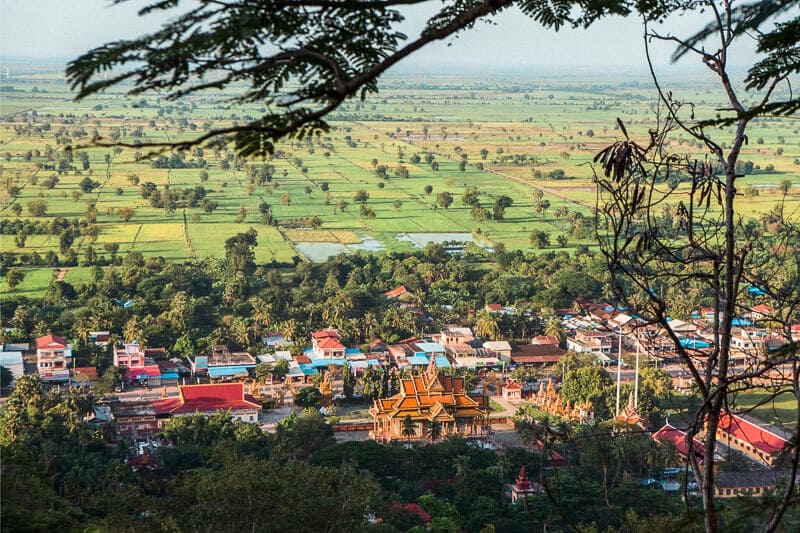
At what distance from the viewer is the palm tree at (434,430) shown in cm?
941

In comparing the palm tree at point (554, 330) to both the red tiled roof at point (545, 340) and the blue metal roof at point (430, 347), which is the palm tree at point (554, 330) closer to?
the red tiled roof at point (545, 340)

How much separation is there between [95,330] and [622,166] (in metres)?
11.8

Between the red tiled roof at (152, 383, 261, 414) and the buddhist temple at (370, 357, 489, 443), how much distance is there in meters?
1.27

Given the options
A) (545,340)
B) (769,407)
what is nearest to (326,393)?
(545,340)

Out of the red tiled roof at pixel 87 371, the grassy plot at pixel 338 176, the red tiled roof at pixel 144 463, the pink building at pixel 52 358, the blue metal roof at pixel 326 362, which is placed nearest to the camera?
the red tiled roof at pixel 144 463

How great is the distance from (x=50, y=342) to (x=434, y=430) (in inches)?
187

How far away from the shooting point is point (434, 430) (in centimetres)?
943

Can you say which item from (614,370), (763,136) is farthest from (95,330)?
(763,136)

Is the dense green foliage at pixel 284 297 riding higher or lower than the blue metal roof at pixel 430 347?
higher

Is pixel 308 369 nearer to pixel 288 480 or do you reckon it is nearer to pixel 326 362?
pixel 326 362

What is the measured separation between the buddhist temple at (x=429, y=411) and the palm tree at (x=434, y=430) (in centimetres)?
2

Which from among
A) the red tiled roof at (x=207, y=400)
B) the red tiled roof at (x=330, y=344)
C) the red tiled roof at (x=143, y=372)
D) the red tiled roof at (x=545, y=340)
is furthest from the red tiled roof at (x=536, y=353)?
the red tiled roof at (x=143, y=372)

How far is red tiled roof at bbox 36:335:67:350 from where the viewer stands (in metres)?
11.7

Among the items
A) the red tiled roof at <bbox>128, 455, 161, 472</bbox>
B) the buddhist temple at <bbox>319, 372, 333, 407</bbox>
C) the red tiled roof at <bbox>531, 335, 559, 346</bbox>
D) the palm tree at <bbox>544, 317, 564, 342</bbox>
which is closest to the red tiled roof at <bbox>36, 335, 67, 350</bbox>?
the buddhist temple at <bbox>319, 372, 333, 407</bbox>
